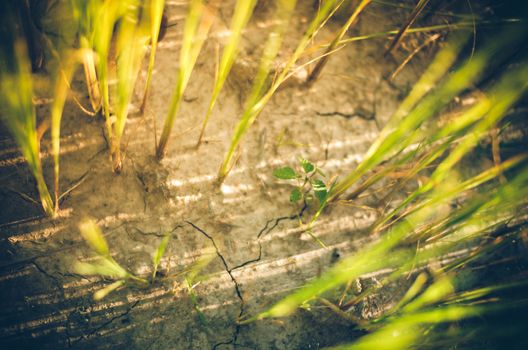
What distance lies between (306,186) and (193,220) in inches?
16.1

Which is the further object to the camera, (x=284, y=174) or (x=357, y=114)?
(x=357, y=114)

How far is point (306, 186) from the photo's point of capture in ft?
3.70

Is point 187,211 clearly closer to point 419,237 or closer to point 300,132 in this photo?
point 300,132

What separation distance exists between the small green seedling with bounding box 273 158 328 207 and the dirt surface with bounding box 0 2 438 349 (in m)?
0.06

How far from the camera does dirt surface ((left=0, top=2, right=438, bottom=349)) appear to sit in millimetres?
921

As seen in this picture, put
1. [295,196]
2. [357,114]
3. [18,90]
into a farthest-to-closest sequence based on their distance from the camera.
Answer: [357,114] < [295,196] < [18,90]

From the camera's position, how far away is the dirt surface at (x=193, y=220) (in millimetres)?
921

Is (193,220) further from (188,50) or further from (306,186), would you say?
(188,50)

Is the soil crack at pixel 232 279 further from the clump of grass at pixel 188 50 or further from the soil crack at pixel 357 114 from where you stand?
the soil crack at pixel 357 114

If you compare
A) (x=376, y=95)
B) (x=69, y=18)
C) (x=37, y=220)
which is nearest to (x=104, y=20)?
(x=69, y=18)

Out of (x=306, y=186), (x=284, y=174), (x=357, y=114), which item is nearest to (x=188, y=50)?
(x=284, y=174)

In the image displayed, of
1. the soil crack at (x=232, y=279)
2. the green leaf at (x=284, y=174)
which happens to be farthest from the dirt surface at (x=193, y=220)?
the green leaf at (x=284, y=174)

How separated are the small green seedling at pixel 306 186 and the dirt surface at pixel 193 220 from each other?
0.06 metres

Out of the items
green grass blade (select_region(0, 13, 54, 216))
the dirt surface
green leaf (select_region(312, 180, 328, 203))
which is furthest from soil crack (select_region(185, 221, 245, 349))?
green grass blade (select_region(0, 13, 54, 216))
